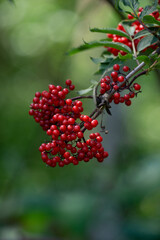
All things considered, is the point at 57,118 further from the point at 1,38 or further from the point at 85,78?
the point at 85,78

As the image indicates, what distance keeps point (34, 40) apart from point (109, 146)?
26.1ft

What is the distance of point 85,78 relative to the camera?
13133 millimetres

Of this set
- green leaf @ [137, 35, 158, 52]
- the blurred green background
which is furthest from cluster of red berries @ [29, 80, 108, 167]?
the blurred green background

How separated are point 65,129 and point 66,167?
29.7 ft

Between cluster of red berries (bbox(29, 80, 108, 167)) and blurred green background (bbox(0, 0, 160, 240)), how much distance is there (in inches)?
30.7

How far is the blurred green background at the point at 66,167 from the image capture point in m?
3.83

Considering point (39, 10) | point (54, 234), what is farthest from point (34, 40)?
point (54, 234)

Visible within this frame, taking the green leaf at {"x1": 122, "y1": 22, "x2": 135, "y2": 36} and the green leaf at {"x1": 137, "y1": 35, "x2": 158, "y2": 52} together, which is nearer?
the green leaf at {"x1": 137, "y1": 35, "x2": 158, "y2": 52}

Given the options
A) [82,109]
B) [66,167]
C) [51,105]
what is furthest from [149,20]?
[66,167]

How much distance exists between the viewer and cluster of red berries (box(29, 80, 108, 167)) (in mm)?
1403

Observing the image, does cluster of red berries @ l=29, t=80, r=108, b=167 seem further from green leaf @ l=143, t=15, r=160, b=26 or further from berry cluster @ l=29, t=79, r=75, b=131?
green leaf @ l=143, t=15, r=160, b=26

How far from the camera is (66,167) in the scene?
33.9ft

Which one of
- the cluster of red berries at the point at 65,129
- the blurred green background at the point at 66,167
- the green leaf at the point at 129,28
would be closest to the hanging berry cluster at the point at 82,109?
the cluster of red berries at the point at 65,129

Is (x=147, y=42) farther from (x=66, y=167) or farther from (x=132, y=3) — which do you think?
(x=66, y=167)
